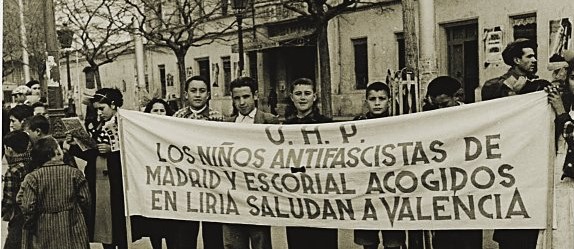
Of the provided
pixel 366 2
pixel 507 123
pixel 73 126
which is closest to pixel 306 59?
pixel 366 2

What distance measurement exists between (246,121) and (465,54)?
3.98 feet

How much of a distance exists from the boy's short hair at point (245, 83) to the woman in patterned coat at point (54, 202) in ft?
3.28

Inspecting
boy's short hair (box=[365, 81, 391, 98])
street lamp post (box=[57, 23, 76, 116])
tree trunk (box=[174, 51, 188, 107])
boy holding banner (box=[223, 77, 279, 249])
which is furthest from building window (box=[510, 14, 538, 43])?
street lamp post (box=[57, 23, 76, 116])

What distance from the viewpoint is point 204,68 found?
199 inches

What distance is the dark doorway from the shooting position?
4.29 meters

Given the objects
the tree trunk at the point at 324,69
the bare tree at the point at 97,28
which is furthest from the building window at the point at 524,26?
the bare tree at the point at 97,28

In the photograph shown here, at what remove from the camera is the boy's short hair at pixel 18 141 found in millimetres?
5191

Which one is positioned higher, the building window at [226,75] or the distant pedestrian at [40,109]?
the building window at [226,75]

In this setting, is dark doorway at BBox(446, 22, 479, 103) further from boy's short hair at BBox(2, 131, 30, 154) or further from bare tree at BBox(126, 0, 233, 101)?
boy's short hair at BBox(2, 131, 30, 154)

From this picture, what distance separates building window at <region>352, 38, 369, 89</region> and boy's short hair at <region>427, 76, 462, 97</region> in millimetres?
358

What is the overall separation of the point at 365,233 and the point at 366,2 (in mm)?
1176

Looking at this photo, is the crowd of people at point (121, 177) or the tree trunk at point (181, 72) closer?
the crowd of people at point (121, 177)

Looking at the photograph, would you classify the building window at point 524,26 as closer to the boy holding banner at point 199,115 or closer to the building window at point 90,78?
the boy holding banner at point 199,115

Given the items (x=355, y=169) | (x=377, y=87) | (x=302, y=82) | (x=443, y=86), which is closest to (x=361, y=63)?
(x=377, y=87)
